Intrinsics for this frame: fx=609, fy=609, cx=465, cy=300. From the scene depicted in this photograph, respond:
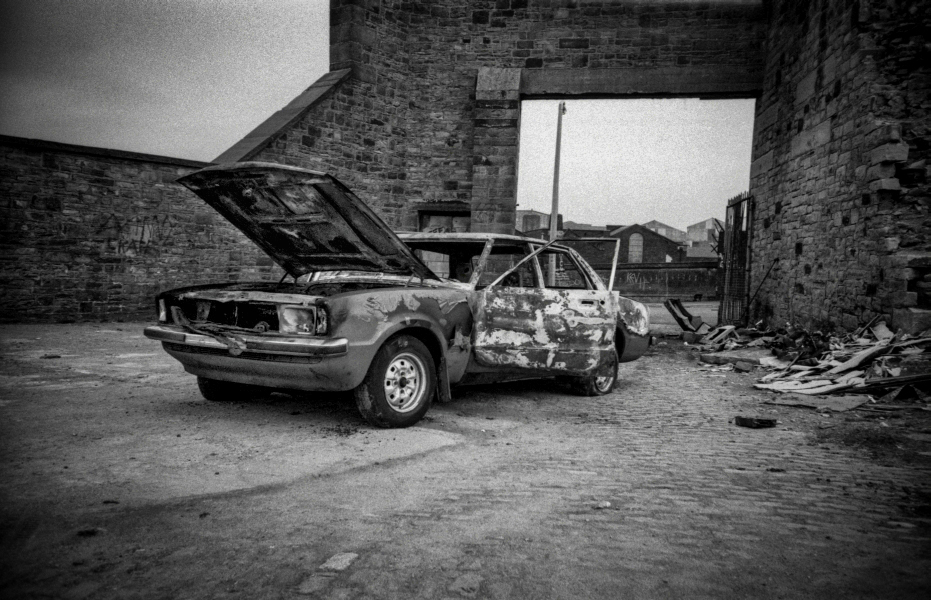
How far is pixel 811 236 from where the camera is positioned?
33.1ft

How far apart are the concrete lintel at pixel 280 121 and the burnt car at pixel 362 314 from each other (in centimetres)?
644

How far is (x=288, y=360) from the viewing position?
3.92 meters

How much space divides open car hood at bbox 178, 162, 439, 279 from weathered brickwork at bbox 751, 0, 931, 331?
6.61 metres

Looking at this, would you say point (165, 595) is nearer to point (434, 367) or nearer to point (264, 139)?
point (434, 367)

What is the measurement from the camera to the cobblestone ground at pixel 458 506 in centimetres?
217

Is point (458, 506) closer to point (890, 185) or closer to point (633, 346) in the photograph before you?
point (633, 346)

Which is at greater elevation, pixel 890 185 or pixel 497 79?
pixel 497 79

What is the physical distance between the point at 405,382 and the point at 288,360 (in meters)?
0.87

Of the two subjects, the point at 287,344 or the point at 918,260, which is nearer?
the point at 287,344

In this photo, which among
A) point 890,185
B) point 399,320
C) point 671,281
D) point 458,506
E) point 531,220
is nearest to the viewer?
point 458,506

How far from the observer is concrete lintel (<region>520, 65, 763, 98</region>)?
12.9 metres

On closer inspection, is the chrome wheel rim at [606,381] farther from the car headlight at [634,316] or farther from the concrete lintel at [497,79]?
the concrete lintel at [497,79]

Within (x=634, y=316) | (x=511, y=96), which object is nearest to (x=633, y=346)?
(x=634, y=316)

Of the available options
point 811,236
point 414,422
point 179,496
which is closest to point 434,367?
point 414,422
